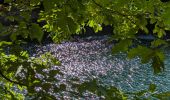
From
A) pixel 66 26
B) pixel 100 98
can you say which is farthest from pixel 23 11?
pixel 100 98

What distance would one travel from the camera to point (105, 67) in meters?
19.0

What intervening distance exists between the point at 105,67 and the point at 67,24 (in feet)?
55.9

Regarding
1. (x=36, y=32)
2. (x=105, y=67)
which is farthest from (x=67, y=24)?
(x=105, y=67)

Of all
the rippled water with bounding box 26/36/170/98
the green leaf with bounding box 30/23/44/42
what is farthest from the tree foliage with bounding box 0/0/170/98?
the rippled water with bounding box 26/36/170/98

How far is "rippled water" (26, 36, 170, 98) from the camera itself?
16.4 meters

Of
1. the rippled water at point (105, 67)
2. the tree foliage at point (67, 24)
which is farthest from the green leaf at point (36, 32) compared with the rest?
the rippled water at point (105, 67)

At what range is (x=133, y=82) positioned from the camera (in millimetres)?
16609

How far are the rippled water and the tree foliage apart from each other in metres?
11.2

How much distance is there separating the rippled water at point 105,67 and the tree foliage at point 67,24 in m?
11.2

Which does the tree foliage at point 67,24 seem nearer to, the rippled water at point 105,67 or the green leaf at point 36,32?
the green leaf at point 36,32

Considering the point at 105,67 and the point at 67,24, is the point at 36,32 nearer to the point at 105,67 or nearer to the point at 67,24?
the point at 67,24

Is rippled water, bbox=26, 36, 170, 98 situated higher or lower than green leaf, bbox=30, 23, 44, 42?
lower

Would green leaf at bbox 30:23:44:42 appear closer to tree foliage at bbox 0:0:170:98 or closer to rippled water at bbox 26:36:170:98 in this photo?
tree foliage at bbox 0:0:170:98

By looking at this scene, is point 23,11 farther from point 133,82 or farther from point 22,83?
point 133,82
